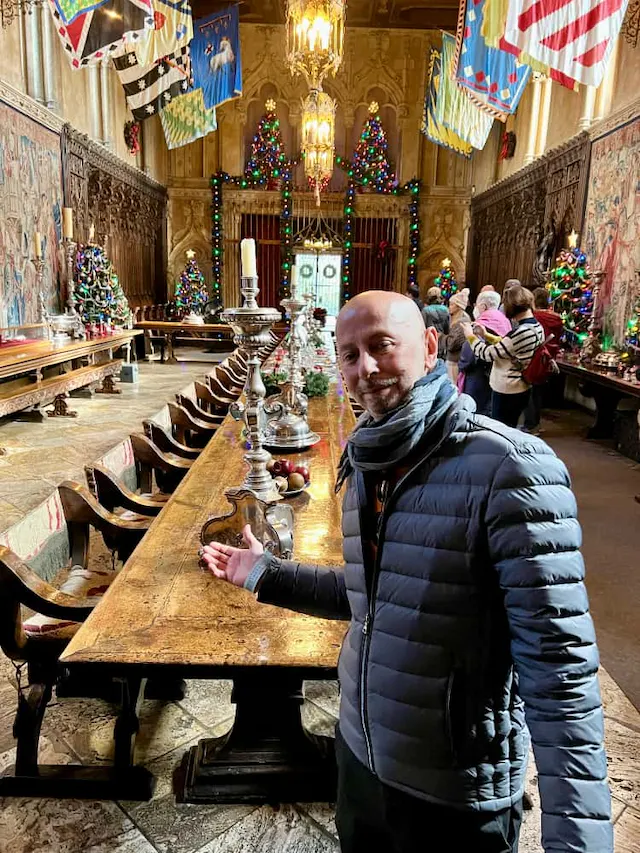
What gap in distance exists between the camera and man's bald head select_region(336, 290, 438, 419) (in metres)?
1.10

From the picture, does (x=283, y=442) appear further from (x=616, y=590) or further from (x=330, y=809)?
(x=616, y=590)

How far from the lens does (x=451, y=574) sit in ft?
3.26

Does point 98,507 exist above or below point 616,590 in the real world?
above

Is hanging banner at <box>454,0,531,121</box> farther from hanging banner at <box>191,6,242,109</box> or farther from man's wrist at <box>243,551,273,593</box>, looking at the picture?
man's wrist at <box>243,551,273,593</box>

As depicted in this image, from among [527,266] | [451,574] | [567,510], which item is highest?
[527,266]

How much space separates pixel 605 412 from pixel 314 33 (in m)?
5.60

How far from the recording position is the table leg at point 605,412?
25.8 ft

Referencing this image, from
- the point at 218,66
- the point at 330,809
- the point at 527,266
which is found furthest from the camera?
the point at 527,266

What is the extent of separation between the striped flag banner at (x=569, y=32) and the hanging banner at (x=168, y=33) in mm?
4032

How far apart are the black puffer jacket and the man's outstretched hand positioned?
32cm

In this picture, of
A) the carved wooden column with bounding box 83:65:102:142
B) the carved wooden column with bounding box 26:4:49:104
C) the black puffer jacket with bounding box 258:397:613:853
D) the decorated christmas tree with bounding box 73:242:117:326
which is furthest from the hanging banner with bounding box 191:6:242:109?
the black puffer jacket with bounding box 258:397:613:853

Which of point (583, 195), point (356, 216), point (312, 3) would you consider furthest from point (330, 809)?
point (356, 216)

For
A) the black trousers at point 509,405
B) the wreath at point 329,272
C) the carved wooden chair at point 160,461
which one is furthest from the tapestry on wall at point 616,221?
the wreath at point 329,272

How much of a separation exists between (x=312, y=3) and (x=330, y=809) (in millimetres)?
7202
